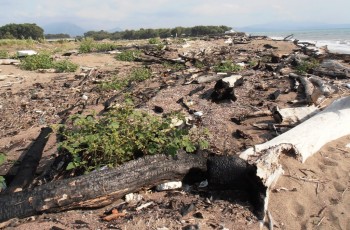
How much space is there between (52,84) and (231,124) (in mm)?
5834

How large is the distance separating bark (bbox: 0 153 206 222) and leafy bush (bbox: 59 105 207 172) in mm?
151

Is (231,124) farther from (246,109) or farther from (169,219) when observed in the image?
(169,219)

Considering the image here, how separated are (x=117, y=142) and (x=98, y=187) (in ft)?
1.91

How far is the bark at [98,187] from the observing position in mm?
3092

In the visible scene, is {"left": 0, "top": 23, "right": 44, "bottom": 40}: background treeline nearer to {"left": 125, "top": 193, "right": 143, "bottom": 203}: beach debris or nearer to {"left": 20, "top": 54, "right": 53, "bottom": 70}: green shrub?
{"left": 20, "top": 54, "right": 53, "bottom": 70}: green shrub

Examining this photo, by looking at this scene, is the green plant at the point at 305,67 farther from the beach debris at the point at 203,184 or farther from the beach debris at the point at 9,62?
the beach debris at the point at 9,62

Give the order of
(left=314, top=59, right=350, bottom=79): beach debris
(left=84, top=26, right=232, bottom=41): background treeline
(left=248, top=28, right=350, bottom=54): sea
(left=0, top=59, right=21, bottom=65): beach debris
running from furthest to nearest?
1. (left=84, top=26, right=232, bottom=41): background treeline
2. (left=248, top=28, right=350, bottom=54): sea
3. (left=0, top=59, right=21, bottom=65): beach debris
4. (left=314, top=59, right=350, bottom=79): beach debris

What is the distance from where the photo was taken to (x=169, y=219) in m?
3.19

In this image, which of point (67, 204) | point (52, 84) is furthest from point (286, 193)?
point (52, 84)

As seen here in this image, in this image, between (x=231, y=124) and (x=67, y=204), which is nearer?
(x=67, y=204)

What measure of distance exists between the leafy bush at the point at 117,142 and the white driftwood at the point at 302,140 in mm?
697

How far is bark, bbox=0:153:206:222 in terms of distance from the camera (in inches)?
122

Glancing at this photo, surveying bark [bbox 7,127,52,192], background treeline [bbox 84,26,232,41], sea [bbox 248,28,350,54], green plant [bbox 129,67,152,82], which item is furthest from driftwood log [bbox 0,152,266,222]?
background treeline [bbox 84,26,232,41]

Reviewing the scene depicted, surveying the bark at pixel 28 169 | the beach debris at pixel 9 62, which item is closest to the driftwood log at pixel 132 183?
the bark at pixel 28 169
